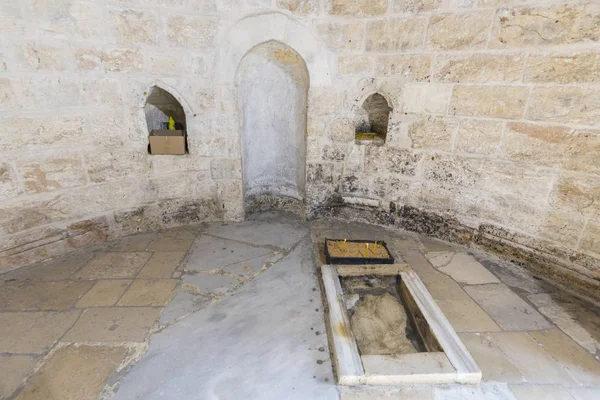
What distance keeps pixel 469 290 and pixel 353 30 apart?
91.1 inches

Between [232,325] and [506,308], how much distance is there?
1.77m

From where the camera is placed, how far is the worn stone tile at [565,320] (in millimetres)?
1809

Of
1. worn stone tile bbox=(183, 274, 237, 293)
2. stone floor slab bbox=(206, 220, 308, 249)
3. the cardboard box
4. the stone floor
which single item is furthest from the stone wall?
worn stone tile bbox=(183, 274, 237, 293)

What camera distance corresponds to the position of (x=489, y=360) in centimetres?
167

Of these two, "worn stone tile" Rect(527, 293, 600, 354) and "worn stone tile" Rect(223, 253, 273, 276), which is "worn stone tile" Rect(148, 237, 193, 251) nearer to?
"worn stone tile" Rect(223, 253, 273, 276)

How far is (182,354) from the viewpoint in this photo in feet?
5.44

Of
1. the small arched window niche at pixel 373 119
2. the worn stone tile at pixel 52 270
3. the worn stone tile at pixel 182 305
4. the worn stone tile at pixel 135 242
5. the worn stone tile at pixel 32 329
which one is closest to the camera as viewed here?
the worn stone tile at pixel 32 329

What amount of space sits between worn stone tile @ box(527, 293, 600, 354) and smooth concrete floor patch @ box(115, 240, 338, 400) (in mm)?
1466

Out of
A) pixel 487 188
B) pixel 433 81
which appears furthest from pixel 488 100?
pixel 487 188

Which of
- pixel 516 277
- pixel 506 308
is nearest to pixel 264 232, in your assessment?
pixel 506 308

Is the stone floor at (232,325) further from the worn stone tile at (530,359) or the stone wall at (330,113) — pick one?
the stone wall at (330,113)

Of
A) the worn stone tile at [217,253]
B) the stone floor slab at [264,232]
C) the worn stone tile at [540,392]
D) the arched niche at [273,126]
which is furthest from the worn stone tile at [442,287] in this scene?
the arched niche at [273,126]

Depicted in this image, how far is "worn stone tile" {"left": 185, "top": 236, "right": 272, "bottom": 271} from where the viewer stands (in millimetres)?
2488

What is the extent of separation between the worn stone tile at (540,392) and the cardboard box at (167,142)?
2.91 meters
